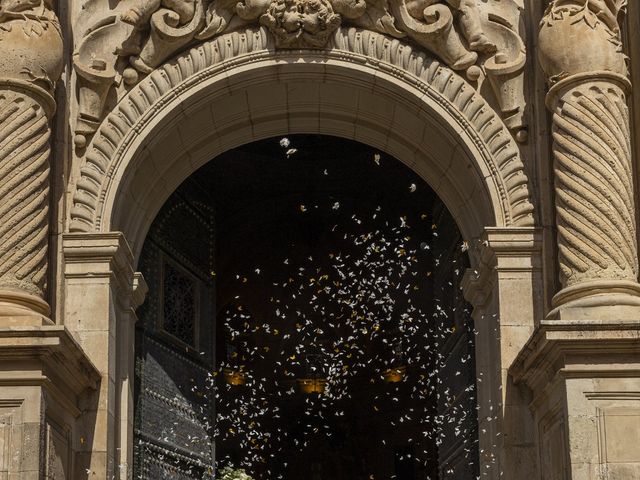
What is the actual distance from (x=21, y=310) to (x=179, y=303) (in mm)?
3474

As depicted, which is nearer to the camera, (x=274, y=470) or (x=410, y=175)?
(x=410, y=175)

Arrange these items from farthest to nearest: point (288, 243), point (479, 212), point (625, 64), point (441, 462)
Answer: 1. point (288, 243)
2. point (441, 462)
3. point (479, 212)
4. point (625, 64)

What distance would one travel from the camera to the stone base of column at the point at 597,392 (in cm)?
1052

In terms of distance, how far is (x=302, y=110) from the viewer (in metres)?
13.9

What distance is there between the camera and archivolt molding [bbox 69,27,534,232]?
12.5m

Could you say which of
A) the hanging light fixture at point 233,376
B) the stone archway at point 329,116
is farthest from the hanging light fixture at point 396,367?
the stone archway at point 329,116

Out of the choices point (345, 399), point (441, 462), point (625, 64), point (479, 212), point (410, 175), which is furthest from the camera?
point (345, 399)

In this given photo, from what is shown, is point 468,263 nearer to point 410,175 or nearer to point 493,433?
point 493,433

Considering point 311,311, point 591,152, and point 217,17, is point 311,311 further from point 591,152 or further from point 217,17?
point 591,152

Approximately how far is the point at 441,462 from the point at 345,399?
267 inches

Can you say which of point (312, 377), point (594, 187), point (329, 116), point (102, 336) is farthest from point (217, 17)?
point (312, 377)

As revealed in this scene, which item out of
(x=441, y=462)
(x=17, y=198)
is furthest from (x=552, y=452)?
(x=17, y=198)

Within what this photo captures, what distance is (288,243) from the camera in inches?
794

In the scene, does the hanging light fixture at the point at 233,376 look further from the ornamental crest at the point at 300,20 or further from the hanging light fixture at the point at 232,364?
the ornamental crest at the point at 300,20
